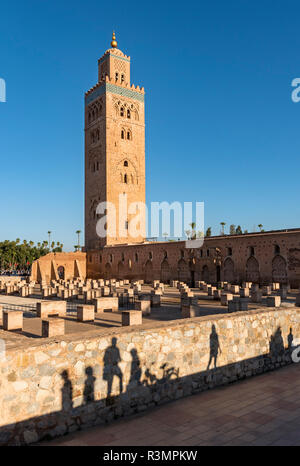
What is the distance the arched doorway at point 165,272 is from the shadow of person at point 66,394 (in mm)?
24636

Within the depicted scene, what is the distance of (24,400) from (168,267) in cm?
2525

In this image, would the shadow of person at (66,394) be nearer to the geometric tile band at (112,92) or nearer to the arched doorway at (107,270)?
the arched doorway at (107,270)

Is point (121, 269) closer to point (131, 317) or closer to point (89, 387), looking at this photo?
point (131, 317)

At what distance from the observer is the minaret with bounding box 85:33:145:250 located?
3906cm

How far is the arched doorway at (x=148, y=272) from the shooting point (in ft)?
99.9

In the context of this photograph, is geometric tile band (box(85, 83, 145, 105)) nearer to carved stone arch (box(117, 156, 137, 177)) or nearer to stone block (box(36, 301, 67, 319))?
carved stone arch (box(117, 156, 137, 177))

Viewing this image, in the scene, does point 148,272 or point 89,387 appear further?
point 148,272

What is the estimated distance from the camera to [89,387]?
4.29 metres

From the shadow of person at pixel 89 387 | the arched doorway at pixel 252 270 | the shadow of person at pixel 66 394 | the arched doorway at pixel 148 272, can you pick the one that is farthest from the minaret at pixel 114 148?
the shadow of person at pixel 66 394

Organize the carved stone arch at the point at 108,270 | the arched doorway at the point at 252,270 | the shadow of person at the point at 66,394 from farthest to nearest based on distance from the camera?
the carved stone arch at the point at 108,270
the arched doorway at the point at 252,270
the shadow of person at the point at 66,394

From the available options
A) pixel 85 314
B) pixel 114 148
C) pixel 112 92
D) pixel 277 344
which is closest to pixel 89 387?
pixel 277 344

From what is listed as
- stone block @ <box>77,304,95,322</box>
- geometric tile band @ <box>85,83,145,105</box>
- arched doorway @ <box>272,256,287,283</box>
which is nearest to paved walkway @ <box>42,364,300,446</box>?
stone block @ <box>77,304,95,322</box>

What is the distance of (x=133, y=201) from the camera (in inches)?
1597

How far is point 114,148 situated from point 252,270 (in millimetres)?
23066
